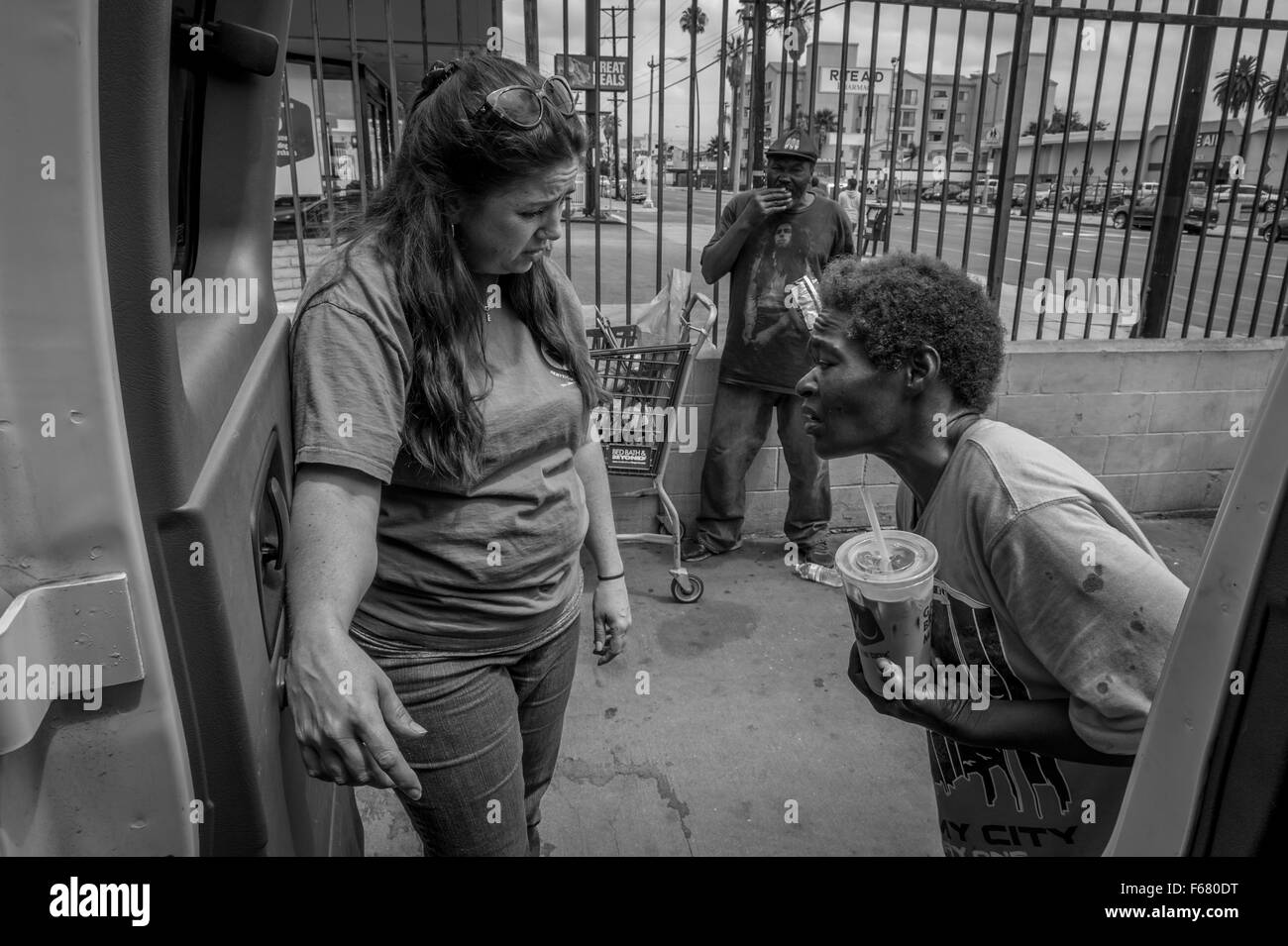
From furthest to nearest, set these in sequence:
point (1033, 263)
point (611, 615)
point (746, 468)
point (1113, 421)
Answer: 1. point (1033, 263)
2. point (1113, 421)
3. point (746, 468)
4. point (611, 615)

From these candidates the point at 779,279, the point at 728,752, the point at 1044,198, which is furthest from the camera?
the point at 1044,198

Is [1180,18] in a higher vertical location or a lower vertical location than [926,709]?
higher

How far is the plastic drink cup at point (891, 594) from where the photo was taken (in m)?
1.37

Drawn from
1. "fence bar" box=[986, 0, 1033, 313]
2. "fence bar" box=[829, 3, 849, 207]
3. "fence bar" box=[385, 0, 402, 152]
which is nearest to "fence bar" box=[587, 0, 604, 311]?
"fence bar" box=[385, 0, 402, 152]

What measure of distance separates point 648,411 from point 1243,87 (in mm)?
3728

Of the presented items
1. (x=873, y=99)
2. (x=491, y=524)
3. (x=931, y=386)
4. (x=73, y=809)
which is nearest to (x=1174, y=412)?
(x=873, y=99)

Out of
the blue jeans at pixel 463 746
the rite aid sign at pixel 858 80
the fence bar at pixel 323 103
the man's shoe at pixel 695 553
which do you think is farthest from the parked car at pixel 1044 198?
the blue jeans at pixel 463 746

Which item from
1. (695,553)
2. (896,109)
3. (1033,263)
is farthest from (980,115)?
(1033,263)

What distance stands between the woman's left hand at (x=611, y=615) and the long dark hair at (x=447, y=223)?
622 mm

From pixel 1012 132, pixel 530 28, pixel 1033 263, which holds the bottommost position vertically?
pixel 1033 263

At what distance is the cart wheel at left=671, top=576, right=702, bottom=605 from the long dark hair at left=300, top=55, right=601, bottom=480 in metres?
2.72

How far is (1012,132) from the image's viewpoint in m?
4.59

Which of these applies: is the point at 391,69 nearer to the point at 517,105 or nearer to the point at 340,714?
the point at 517,105

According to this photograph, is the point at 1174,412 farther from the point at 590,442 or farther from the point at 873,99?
the point at 590,442
